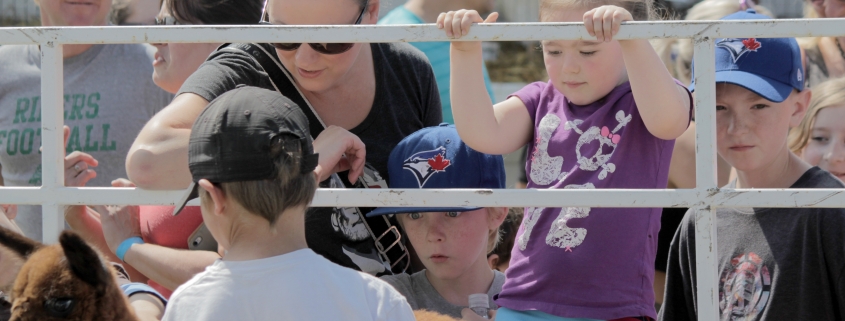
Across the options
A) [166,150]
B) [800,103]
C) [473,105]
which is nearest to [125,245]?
[166,150]

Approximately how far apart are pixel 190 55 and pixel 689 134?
197 centimetres

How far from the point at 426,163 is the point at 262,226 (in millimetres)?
917

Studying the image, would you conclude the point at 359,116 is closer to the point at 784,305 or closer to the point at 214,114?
the point at 214,114

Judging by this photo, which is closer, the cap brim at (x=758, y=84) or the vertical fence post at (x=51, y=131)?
the vertical fence post at (x=51, y=131)

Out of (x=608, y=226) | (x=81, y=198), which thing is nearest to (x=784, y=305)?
(x=608, y=226)

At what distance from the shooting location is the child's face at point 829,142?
2.99 meters

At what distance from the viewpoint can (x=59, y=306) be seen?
1.31 m

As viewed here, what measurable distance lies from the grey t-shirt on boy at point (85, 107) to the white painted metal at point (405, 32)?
1548 millimetres

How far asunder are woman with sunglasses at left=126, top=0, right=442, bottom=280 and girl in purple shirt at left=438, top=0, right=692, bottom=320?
37 cm

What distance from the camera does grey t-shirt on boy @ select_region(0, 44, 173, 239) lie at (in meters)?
3.47

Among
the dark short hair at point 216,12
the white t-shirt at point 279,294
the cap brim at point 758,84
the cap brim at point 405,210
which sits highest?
the dark short hair at point 216,12

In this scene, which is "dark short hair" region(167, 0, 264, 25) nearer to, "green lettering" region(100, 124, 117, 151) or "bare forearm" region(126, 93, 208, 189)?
"bare forearm" region(126, 93, 208, 189)

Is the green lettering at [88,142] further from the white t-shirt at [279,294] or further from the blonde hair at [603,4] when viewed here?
the white t-shirt at [279,294]

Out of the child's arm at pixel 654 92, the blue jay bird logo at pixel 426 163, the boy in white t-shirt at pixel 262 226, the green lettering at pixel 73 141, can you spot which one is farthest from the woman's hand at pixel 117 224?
the child's arm at pixel 654 92
